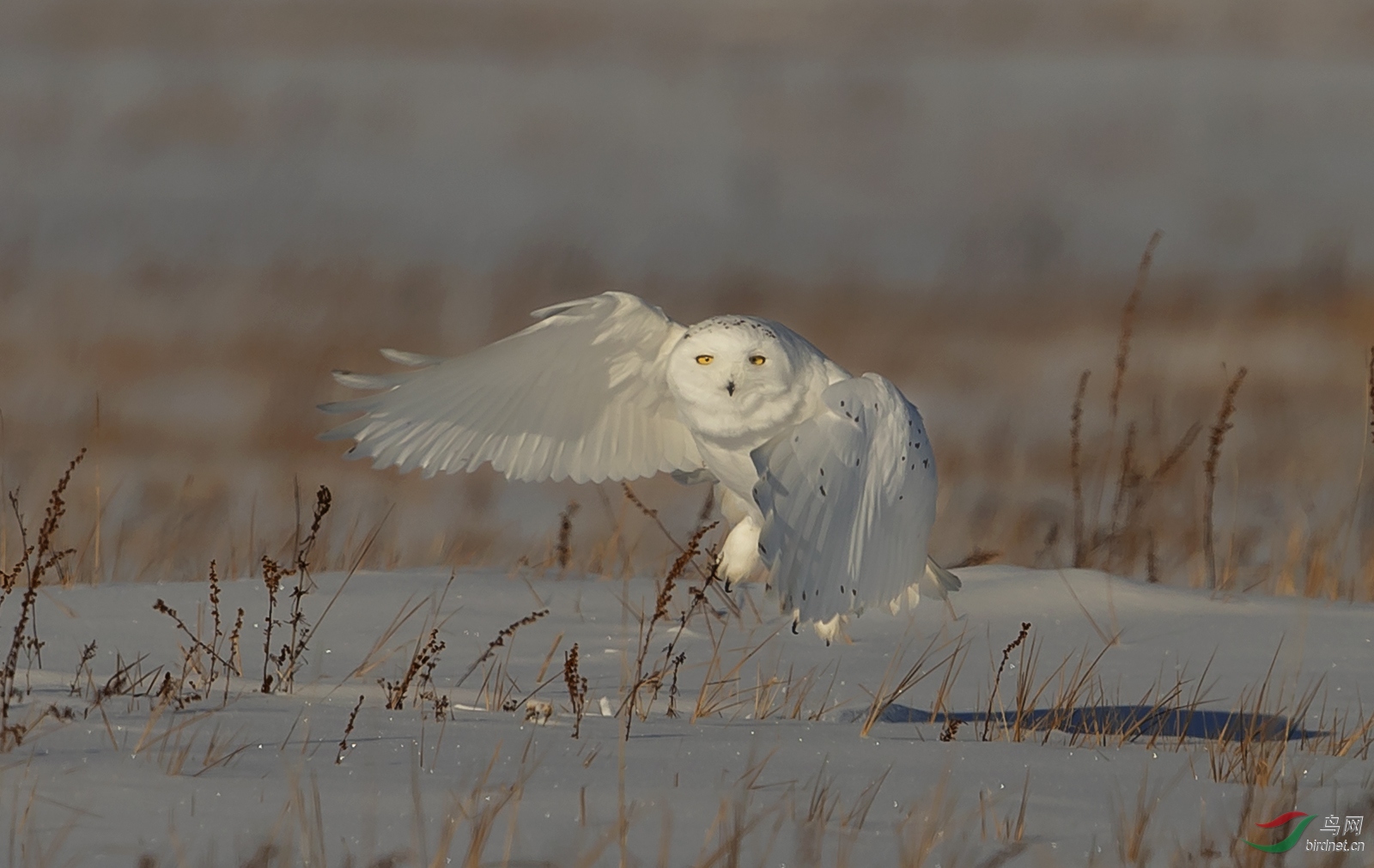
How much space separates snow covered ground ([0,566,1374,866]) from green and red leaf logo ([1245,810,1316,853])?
0.02 meters

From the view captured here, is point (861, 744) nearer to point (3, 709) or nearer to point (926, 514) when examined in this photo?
point (926, 514)

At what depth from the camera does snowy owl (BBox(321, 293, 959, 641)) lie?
415cm

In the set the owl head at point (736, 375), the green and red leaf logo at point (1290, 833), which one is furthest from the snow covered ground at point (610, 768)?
the owl head at point (736, 375)

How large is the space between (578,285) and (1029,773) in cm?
1224

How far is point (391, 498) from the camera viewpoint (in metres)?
8.80

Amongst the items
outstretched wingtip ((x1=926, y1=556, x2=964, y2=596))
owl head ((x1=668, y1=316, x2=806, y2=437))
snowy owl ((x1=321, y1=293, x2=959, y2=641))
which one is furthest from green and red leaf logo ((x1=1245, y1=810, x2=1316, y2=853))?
outstretched wingtip ((x1=926, y1=556, x2=964, y2=596))

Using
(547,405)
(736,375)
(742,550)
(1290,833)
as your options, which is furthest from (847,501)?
(1290,833)

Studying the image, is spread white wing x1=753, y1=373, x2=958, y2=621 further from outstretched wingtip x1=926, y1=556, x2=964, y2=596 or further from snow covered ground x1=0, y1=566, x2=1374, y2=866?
outstretched wingtip x1=926, y1=556, x2=964, y2=596

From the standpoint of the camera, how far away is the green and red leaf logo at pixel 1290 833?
2678 millimetres

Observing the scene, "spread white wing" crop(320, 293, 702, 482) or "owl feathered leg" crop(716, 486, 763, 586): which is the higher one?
"spread white wing" crop(320, 293, 702, 482)

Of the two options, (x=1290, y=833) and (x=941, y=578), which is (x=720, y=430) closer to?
(x=941, y=578)

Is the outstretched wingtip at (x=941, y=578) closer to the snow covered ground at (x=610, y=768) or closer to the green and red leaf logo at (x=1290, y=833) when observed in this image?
the snow covered ground at (x=610, y=768)

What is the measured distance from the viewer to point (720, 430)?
4.48 metres

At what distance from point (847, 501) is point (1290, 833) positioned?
5.28 ft
